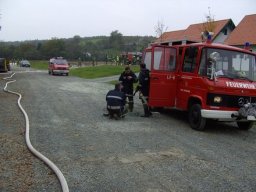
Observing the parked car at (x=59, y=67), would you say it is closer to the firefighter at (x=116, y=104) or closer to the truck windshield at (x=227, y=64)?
the firefighter at (x=116, y=104)

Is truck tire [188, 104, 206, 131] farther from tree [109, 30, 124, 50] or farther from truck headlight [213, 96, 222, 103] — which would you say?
tree [109, 30, 124, 50]

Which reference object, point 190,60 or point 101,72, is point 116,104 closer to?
point 190,60

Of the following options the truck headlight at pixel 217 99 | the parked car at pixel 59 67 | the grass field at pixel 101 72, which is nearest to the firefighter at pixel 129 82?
the truck headlight at pixel 217 99

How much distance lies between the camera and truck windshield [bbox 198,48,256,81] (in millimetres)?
10383

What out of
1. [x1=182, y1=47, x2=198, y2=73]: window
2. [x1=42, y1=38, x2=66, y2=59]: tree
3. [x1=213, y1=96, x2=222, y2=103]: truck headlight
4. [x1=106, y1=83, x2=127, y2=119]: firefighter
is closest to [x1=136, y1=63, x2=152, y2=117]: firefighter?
[x1=106, y1=83, x2=127, y2=119]: firefighter

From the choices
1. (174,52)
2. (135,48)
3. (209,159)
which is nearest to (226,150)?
(209,159)

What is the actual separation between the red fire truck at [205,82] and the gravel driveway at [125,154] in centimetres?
58

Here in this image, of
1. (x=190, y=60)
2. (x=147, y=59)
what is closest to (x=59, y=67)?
(x=147, y=59)

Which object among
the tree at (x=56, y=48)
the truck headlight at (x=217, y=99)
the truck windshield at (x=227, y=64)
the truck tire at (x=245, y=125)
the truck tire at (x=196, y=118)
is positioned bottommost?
the truck tire at (x=245, y=125)

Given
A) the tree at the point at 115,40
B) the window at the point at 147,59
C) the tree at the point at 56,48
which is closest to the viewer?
the window at the point at 147,59

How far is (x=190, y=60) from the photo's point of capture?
11.3m

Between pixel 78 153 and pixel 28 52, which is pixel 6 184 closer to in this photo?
pixel 78 153

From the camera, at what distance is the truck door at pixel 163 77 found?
11.9m

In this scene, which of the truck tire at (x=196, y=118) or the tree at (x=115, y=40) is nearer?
the truck tire at (x=196, y=118)
